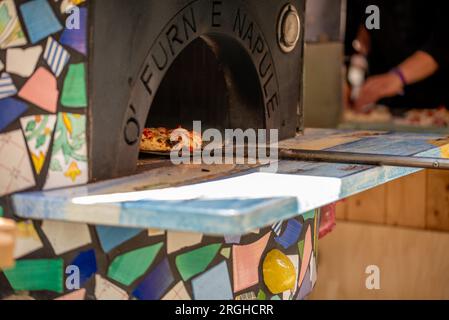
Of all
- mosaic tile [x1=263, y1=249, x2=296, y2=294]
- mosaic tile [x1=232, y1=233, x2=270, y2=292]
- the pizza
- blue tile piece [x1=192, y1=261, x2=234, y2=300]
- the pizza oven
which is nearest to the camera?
the pizza oven

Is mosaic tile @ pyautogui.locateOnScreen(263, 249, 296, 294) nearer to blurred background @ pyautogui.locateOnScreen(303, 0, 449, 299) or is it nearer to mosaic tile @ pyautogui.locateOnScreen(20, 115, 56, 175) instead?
mosaic tile @ pyautogui.locateOnScreen(20, 115, 56, 175)

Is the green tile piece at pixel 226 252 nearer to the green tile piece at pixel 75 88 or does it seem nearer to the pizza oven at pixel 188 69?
the pizza oven at pixel 188 69

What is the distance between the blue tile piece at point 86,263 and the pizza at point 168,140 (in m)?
0.57

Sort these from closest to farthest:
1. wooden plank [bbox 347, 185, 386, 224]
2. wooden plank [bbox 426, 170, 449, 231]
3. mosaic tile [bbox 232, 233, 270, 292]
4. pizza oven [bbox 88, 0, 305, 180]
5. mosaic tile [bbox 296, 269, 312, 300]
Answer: pizza oven [bbox 88, 0, 305, 180] → mosaic tile [bbox 232, 233, 270, 292] → mosaic tile [bbox 296, 269, 312, 300] → wooden plank [bbox 426, 170, 449, 231] → wooden plank [bbox 347, 185, 386, 224]

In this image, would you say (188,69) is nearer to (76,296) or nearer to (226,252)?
(226,252)

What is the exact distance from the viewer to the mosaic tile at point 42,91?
1.57 metres

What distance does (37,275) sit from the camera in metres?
1.60

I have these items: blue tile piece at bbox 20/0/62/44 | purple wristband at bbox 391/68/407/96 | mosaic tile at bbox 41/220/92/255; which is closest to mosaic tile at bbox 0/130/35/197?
mosaic tile at bbox 41/220/92/255

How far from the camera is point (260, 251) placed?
1964 millimetres

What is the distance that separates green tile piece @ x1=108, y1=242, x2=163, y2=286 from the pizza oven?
21cm

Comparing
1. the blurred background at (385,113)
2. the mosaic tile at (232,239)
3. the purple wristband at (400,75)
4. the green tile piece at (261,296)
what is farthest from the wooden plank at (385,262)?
the mosaic tile at (232,239)

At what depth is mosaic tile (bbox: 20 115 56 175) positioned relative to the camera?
61.9 inches

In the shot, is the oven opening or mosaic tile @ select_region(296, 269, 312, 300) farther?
the oven opening

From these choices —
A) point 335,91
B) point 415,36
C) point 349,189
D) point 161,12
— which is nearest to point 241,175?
point 349,189
